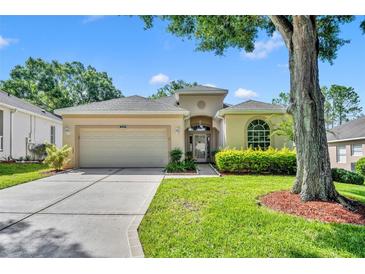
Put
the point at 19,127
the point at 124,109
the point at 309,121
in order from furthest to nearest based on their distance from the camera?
the point at 19,127 < the point at 124,109 < the point at 309,121

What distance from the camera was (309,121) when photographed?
6043 mm

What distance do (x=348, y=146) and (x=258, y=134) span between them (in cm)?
571

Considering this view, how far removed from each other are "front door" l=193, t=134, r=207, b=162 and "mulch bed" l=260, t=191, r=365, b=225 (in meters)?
11.7

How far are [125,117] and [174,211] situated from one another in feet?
30.0

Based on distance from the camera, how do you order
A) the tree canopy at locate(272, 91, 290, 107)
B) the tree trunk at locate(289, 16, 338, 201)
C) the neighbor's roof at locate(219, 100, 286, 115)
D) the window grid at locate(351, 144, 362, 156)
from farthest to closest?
the tree canopy at locate(272, 91, 290, 107) → the window grid at locate(351, 144, 362, 156) → the neighbor's roof at locate(219, 100, 286, 115) → the tree trunk at locate(289, 16, 338, 201)

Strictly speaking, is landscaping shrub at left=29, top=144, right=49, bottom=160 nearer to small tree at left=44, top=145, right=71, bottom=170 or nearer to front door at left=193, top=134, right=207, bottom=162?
small tree at left=44, top=145, right=71, bottom=170

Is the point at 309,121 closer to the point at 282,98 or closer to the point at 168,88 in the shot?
the point at 282,98

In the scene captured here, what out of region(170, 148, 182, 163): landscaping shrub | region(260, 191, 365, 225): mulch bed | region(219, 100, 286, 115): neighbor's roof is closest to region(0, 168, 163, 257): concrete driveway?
region(260, 191, 365, 225): mulch bed

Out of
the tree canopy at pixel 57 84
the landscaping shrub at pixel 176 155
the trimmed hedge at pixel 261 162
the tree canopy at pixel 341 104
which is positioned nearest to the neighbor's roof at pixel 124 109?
the landscaping shrub at pixel 176 155

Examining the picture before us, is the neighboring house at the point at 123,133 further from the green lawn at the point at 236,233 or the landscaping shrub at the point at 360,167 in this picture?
the landscaping shrub at the point at 360,167

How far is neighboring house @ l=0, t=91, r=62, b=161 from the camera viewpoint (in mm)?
15945

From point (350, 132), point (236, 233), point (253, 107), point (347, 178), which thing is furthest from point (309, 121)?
point (350, 132)
